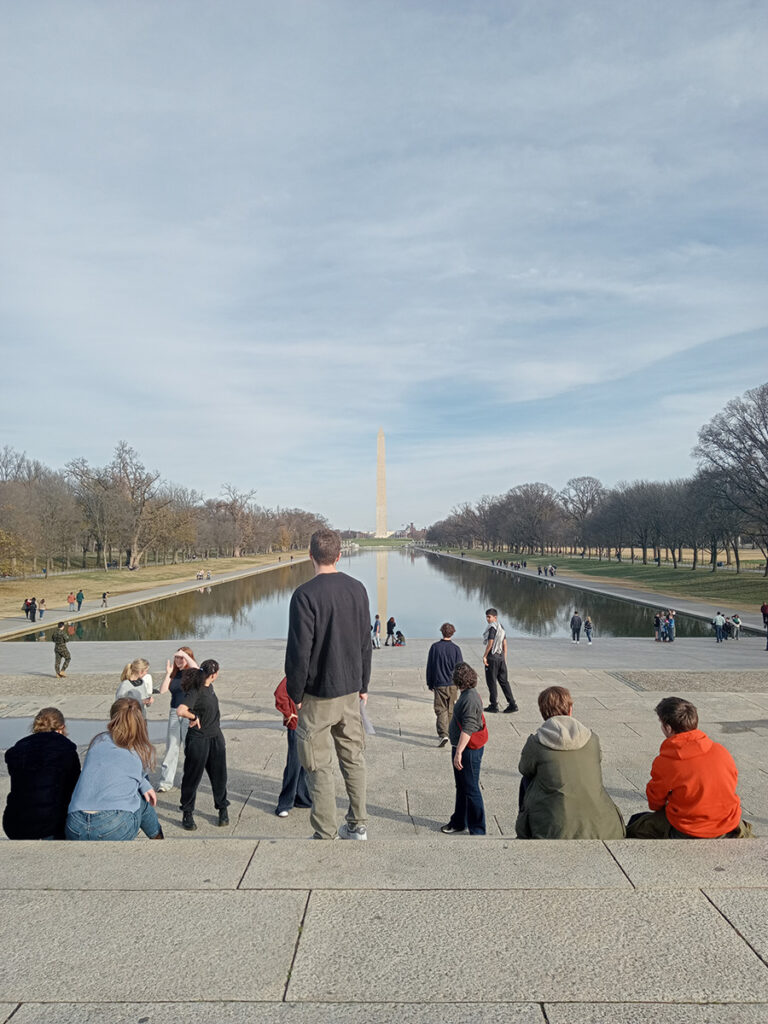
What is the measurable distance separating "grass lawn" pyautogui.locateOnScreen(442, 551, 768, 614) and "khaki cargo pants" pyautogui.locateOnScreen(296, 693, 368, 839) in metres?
40.2

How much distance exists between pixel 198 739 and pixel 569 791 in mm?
3418

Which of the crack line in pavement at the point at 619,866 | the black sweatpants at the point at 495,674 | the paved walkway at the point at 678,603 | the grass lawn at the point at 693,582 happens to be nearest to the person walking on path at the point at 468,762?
the crack line in pavement at the point at 619,866

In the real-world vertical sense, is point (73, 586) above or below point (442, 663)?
below

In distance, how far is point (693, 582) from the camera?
185 feet

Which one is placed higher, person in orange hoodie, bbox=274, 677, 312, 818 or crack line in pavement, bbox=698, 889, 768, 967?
crack line in pavement, bbox=698, 889, 768, 967

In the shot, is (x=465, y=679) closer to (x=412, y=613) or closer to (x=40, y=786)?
(x=40, y=786)

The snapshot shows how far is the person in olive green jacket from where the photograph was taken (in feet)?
14.0

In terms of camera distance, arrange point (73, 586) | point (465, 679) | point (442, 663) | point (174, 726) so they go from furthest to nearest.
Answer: point (73, 586) < point (442, 663) < point (174, 726) < point (465, 679)

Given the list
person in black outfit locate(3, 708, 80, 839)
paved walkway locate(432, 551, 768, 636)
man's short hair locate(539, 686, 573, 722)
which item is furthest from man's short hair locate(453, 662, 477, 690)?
paved walkway locate(432, 551, 768, 636)

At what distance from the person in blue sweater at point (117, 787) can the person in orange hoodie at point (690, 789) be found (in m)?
3.35

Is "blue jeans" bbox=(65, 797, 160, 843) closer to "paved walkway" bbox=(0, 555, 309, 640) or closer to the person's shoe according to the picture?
the person's shoe

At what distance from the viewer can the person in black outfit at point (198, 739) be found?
239 inches

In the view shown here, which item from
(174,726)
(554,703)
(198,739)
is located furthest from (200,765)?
(554,703)

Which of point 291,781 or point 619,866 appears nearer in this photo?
point 619,866
